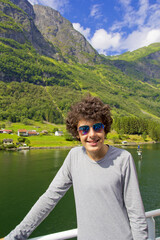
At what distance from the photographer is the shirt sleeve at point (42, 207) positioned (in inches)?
99.2

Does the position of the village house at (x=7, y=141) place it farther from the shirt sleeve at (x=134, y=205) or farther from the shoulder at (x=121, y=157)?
the shirt sleeve at (x=134, y=205)

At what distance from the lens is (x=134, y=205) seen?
2.26 metres

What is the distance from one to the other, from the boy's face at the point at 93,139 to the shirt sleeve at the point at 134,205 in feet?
1.57

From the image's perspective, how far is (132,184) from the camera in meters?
2.27

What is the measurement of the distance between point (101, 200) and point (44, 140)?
96.6 metres

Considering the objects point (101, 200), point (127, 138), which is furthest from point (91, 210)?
point (127, 138)

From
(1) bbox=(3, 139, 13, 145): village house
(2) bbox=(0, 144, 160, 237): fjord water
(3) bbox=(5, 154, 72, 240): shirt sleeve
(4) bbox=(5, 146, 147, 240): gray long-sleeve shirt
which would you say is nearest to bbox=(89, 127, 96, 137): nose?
(4) bbox=(5, 146, 147, 240): gray long-sleeve shirt

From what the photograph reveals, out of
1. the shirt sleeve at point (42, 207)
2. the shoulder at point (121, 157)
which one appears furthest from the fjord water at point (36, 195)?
the shoulder at point (121, 157)

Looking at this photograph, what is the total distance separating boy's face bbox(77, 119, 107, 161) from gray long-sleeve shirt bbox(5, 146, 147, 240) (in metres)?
0.10

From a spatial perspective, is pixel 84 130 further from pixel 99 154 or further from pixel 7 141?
pixel 7 141

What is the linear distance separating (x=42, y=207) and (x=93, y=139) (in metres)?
1.28

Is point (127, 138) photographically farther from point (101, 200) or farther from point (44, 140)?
point (101, 200)

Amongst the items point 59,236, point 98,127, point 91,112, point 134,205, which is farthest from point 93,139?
point 59,236

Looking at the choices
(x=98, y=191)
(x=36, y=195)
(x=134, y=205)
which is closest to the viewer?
(x=134, y=205)
